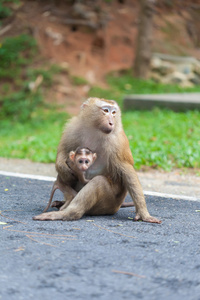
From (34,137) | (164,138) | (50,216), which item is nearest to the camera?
(50,216)

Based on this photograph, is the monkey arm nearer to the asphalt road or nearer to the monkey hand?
the monkey hand

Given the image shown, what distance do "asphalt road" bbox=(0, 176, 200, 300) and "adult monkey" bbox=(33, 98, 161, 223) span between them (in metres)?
0.14

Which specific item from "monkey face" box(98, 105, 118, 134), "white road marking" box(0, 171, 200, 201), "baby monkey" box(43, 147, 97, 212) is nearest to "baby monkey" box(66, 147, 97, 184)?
"baby monkey" box(43, 147, 97, 212)

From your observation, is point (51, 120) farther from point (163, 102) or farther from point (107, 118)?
point (107, 118)

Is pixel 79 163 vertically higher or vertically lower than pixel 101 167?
higher

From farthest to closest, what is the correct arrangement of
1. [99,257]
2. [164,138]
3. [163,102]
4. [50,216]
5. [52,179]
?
[163,102] → [164,138] → [52,179] → [50,216] → [99,257]

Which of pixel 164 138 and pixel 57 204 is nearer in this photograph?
pixel 57 204

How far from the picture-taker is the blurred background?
15.7 m

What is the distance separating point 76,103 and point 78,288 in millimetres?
14147

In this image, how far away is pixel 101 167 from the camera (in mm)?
5207

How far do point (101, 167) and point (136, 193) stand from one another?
16.9 inches

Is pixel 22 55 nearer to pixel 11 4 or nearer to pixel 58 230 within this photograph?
pixel 11 4

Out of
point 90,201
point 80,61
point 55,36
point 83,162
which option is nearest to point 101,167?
point 83,162

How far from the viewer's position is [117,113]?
5352mm
